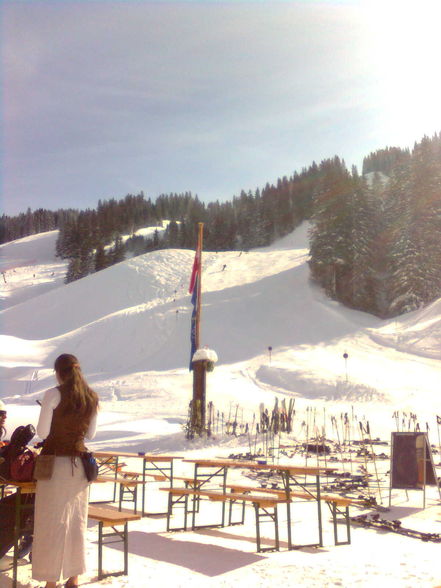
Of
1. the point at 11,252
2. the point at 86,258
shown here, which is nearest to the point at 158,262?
the point at 86,258

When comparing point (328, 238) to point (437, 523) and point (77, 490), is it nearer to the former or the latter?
point (437, 523)

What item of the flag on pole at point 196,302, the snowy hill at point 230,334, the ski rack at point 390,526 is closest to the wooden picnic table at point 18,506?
the ski rack at point 390,526

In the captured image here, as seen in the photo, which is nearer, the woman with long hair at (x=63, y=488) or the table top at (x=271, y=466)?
the woman with long hair at (x=63, y=488)

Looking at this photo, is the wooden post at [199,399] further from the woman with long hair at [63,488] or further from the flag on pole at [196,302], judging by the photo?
the woman with long hair at [63,488]

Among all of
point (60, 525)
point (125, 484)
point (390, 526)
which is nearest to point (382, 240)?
point (390, 526)

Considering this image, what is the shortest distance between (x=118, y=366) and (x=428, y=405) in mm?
15548

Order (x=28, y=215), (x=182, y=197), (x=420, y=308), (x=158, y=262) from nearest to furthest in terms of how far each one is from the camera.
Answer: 1. (x=420, y=308)
2. (x=158, y=262)
3. (x=182, y=197)
4. (x=28, y=215)

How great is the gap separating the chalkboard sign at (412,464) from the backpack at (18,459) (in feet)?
19.3

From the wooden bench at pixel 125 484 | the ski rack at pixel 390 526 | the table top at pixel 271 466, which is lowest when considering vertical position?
the ski rack at pixel 390 526

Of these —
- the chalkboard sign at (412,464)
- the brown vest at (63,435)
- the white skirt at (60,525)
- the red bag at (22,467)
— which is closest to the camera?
the white skirt at (60,525)

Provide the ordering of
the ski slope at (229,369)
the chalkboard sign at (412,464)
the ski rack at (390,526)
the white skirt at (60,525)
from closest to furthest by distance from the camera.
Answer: the white skirt at (60,525) → the ski slope at (229,369) → the ski rack at (390,526) → the chalkboard sign at (412,464)

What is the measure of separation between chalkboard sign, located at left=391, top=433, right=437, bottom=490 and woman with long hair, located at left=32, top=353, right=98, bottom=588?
561cm

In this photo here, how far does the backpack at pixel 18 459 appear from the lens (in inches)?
180

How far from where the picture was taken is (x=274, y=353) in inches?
1160
